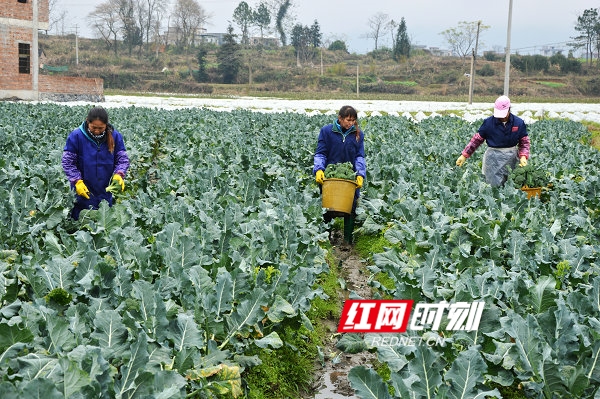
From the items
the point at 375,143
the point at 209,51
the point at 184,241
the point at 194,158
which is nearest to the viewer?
the point at 184,241

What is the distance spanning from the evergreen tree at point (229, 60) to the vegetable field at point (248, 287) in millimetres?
56158

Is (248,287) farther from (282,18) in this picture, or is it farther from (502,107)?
(282,18)

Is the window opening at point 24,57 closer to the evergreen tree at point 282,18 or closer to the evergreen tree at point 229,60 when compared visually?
the evergreen tree at point 229,60

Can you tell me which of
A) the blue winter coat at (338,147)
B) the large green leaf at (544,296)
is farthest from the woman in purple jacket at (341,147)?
the large green leaf at (544,296)

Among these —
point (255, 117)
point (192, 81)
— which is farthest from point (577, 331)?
point (192, 81)

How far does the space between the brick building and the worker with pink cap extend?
29495 mm

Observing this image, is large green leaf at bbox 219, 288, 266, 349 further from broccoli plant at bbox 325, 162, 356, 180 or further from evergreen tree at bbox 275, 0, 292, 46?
evergreen tree at bbox 275, 0, 292, 46

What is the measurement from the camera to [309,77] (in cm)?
6531

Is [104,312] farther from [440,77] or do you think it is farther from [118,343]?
[440,77]

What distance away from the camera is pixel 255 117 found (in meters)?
20.0

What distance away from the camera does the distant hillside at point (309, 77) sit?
58.6 meters

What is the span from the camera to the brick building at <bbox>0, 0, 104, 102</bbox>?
32.2 m

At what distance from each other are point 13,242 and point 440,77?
2567 inches

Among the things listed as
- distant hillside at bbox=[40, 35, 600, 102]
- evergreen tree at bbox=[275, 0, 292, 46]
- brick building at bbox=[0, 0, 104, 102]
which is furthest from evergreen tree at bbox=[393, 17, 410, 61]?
brick building at bbox=[0, 0, 104, 102]
